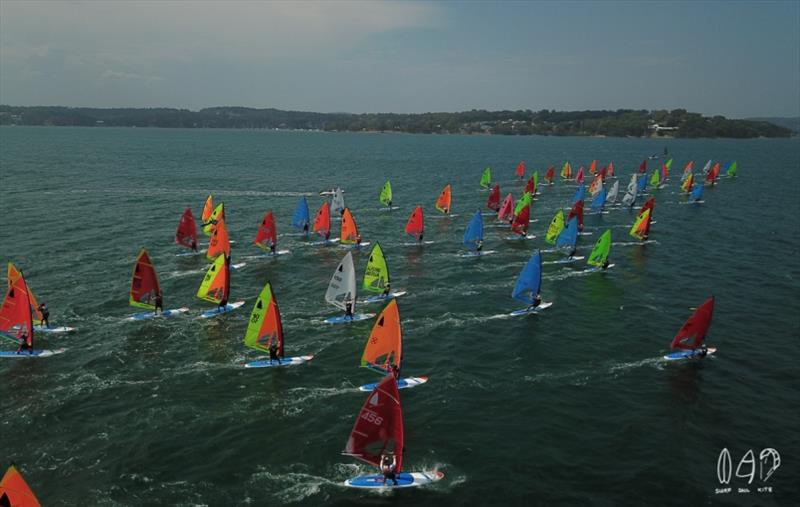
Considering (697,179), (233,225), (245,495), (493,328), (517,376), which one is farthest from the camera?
(697,179)

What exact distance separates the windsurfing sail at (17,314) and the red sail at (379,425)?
26597mm

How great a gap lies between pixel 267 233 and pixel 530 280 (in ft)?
106

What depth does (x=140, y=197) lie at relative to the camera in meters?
106

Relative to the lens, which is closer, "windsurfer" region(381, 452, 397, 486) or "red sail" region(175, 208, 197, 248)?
"windsurfer" region(381, 452, 397, 486)

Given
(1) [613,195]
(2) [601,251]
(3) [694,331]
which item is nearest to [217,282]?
(3) [694,331]

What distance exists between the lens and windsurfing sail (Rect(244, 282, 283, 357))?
37.6m

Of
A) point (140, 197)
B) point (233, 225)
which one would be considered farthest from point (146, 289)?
point (140, 197)

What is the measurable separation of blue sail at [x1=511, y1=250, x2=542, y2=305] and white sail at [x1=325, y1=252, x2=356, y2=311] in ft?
48.9

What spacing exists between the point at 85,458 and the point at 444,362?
74.4 ft

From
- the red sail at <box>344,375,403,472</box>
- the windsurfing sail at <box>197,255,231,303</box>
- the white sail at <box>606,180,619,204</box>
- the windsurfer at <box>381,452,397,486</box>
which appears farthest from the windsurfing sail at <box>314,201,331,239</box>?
the white sail at <box>606,180,619,204</box>

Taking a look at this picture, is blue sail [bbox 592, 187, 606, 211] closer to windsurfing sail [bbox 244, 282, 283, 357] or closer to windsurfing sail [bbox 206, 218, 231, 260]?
windsurfing sail [bbox 206, 218, 231, 260]

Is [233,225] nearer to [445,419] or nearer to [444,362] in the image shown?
[444,362]

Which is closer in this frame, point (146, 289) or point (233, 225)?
point (146, 289)

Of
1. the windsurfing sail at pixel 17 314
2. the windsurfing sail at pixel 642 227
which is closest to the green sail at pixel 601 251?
the windsurfing sail at pixel 642 227
